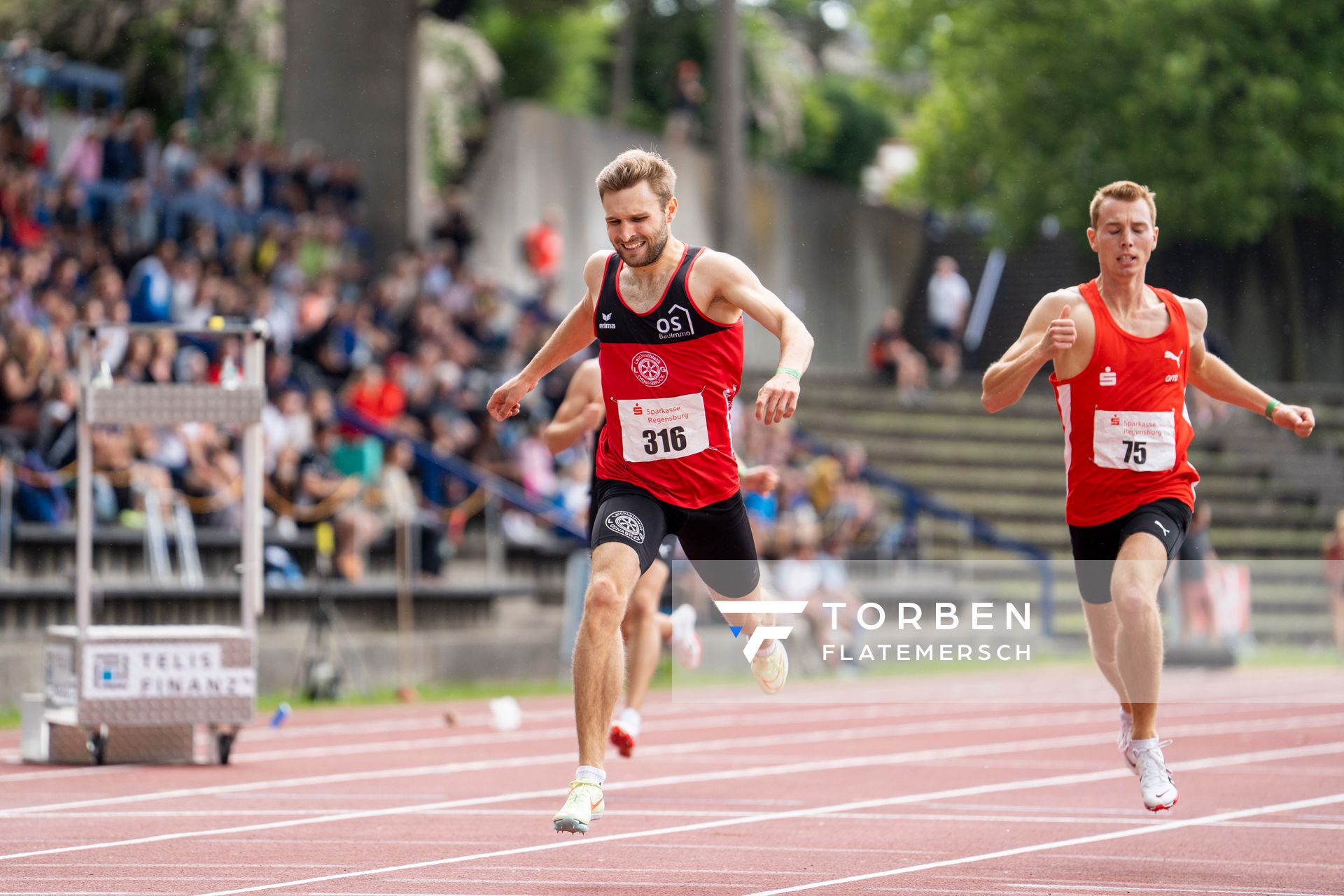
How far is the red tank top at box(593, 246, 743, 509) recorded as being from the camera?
7.98m

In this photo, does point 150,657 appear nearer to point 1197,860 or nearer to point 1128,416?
point 1128,416

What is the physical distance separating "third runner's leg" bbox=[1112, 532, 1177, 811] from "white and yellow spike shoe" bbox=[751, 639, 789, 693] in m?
1.35

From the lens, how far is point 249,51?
1266 inches

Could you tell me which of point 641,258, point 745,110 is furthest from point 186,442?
point 745,110

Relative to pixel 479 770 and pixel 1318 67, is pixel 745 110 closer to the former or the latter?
pixel 1318 67

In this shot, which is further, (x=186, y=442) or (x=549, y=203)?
(x=549, y=203)

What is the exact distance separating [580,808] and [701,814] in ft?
7.68

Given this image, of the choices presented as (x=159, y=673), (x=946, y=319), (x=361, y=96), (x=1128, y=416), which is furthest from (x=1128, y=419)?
(x=946, y=319)

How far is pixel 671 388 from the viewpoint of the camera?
8008 mm

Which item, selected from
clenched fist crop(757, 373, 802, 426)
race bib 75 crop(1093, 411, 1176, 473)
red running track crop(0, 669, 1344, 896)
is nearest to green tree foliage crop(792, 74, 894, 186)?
red running track crop(0, 669, 1344, 896)

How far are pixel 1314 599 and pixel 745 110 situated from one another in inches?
798

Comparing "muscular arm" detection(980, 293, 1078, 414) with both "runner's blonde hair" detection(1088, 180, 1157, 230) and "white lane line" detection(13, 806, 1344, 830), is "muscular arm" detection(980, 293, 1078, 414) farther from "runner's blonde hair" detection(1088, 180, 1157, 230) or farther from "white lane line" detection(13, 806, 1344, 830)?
"white lane line" detection(13, 806, 1344, 830)

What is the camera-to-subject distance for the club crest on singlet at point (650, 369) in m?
8.01

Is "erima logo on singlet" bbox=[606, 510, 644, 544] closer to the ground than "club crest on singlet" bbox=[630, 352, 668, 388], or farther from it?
closer to the ground
